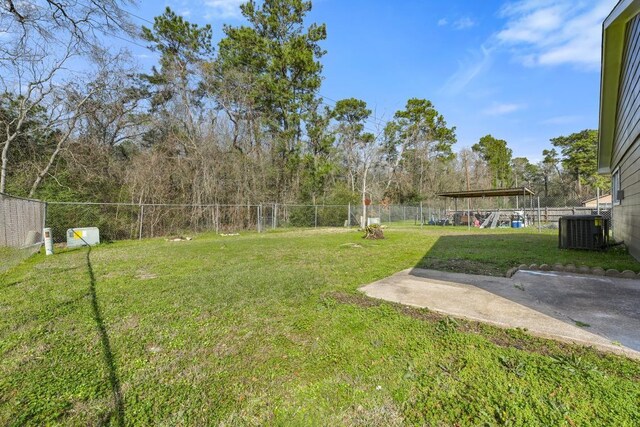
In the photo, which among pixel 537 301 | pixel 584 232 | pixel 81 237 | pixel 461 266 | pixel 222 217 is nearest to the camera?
pixel 537 301

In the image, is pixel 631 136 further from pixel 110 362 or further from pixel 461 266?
pixel 110 362

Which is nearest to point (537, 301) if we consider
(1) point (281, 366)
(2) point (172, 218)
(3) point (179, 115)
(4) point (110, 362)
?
(1) point (281, 366)

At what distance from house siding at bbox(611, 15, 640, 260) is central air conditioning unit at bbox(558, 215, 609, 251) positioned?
15.1 inches

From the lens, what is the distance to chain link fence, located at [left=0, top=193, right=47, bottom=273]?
18.3 feet

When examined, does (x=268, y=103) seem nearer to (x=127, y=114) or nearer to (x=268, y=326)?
(x=127, y=114)

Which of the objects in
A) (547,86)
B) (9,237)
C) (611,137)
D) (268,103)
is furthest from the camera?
(268,103)

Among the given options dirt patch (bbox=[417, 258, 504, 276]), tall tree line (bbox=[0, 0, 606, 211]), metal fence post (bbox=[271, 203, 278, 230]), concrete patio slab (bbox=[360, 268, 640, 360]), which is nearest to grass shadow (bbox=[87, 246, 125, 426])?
concrete patio slab (bbox=[360, 268, 640, 360])

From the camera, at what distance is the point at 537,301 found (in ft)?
9.68

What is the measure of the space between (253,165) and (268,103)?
478 cm

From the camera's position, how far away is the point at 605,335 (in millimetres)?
2141

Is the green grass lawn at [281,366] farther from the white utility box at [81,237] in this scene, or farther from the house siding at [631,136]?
the white utility box at [81,237]

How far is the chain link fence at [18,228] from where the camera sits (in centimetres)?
559

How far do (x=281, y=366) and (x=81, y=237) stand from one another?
9.73 metres

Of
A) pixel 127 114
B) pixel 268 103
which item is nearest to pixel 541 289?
pixel 127 114
